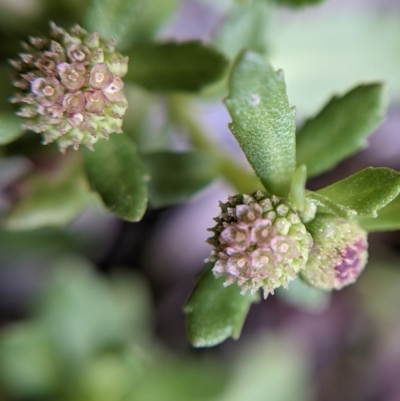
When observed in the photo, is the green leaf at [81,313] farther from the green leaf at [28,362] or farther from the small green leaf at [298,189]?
the small green leaf at [298,189]

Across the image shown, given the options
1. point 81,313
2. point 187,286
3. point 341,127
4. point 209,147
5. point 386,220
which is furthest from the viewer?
point 187,286

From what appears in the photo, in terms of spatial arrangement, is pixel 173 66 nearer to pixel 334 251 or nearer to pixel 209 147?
pixel 209 147

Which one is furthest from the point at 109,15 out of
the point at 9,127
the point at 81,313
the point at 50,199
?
the point at 81,313

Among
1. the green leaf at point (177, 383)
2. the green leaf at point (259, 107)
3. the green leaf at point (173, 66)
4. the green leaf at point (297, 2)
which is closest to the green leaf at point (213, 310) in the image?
the green leaf at point (259, 107)

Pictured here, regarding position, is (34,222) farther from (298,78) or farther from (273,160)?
(298,78)

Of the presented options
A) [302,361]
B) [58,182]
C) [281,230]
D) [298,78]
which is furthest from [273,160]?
[302,361]

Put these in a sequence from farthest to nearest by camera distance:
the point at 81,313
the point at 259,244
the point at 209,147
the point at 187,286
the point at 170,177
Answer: the point at 187,286, the point at 81,313, the point at 209,147, the point at 170,177, the point at 259,244

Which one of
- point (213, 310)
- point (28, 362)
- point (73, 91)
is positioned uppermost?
point (73, 91)

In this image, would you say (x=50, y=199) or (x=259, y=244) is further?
(x=50, y=199)
